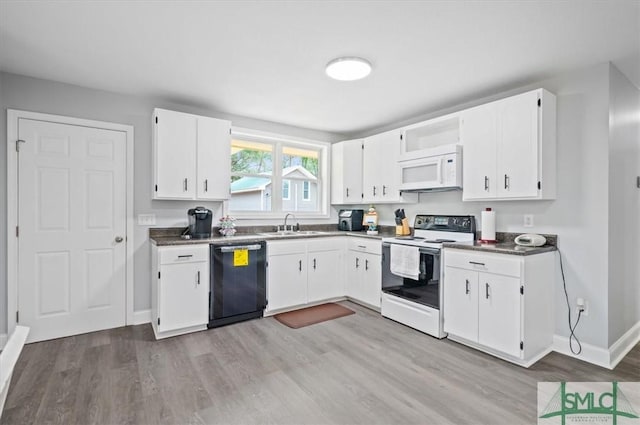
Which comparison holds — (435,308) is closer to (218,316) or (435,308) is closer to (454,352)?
(454,352)

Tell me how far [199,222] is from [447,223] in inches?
108

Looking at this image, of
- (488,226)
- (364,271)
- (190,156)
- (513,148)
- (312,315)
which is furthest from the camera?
(364,271)

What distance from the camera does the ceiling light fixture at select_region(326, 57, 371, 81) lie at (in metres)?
2.54

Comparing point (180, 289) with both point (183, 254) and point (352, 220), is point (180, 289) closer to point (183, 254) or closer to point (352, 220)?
point (183, 254)

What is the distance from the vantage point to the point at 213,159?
11.7 feet

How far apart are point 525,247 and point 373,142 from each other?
2.24 m

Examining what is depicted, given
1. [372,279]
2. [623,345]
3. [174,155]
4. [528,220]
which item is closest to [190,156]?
[174,155]

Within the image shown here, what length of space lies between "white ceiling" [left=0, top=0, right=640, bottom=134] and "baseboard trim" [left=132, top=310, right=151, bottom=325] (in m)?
2.32

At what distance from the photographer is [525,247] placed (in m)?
2.74

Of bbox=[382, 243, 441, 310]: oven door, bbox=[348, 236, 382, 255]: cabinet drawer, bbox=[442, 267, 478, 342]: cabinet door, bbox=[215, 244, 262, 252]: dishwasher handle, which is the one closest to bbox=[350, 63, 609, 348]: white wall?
bbox=[442, 267, 478, 342]: cabinet door

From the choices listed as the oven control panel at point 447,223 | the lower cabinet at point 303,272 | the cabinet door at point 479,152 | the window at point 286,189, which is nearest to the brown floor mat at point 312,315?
the lower cabinet at point 303,272

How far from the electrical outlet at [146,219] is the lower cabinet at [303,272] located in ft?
4.17

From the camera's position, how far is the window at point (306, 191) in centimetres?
482

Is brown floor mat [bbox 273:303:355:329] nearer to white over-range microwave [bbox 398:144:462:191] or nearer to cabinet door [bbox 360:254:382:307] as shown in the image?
cabinet door [bbox 360:254:382:307]
